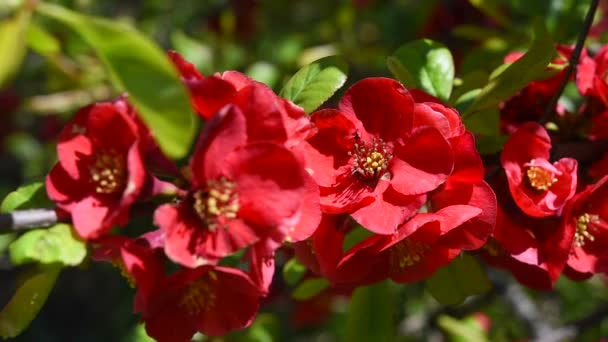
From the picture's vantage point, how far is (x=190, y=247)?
0.93m

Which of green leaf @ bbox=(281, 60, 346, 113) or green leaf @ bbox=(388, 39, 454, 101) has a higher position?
green leaf @ bbox=(281, 60, 346, 113)

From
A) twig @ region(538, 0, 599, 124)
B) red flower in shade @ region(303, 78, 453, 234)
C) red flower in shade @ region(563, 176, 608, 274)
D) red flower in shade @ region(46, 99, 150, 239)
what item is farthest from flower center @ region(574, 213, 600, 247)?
red flower in shade @ region(46, 99, 150, 239)

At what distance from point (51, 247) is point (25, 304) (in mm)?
145

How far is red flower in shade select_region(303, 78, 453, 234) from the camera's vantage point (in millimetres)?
1043

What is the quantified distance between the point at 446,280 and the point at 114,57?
2.63ft

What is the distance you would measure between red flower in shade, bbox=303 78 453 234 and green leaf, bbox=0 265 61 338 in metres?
0.41

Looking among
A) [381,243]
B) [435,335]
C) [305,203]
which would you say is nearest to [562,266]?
[381,243]

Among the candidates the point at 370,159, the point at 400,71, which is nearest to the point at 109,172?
the point at 370,159

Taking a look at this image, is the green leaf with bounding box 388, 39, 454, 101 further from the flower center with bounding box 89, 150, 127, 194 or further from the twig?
the flower center with bounding box 89, 150, 127, 194

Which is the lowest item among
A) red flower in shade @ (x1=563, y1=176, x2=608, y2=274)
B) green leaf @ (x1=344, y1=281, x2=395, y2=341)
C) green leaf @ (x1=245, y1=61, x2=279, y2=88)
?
green leaf @ (x1=344, y1=281, x2=395, y2=341)

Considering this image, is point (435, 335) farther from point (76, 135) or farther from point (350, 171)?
point (76, 135)

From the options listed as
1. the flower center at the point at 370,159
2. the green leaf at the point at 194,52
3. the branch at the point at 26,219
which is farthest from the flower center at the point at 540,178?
the green leaf at the point at 194,52

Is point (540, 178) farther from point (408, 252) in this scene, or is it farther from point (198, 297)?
point (198, 297)

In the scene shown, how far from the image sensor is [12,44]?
0.78 metres
